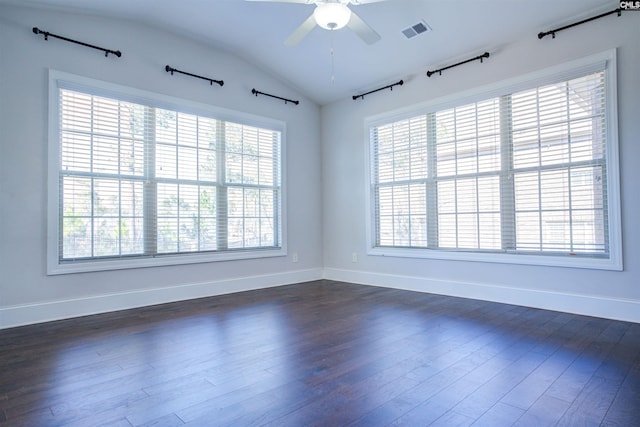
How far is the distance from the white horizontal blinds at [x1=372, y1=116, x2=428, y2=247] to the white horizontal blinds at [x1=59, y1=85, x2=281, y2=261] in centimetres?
149

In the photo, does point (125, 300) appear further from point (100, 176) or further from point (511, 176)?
point (511, 176)

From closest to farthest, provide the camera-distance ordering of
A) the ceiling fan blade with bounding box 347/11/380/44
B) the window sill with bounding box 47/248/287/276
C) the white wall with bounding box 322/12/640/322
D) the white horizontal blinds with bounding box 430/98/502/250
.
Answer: the ceiling fan blade with bounding box 347/11/380/44 → the white wall with bounding box 322/12/640/322 → the window sill with bounding box 47/248/287/276 → the white horizontal blinds with bounding box 430/98/502/250

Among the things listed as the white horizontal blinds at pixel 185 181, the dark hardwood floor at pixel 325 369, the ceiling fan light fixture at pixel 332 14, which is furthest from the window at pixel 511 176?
the white horizontal blinds at pixel 185 181

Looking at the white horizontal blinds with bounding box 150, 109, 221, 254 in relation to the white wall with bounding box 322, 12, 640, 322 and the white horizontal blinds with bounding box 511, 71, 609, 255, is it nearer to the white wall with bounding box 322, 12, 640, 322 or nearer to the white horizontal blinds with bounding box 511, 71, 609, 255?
the white wall with bounding box 322, 12, 640, 322

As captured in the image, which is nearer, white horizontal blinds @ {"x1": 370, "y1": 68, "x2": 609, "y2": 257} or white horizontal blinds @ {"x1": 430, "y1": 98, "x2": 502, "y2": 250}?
white horizontal blinds @ {"x1": 370, "y1": 68, "x2": 609, "y2": 257}

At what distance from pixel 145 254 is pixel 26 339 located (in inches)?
51.5

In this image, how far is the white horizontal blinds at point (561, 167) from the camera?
321cm

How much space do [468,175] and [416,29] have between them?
1690 mm

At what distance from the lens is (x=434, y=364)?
7.06 feet

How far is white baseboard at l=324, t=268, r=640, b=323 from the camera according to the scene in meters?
3.05

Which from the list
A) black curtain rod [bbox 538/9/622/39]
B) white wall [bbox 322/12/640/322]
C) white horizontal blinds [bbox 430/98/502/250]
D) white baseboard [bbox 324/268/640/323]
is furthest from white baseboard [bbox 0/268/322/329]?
black curtain rod [bbox 538/9/622/39]

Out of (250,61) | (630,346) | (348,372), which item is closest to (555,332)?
(630,346)

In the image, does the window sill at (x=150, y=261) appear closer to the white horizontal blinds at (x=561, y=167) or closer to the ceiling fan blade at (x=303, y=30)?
the ceiling fan blade at (x=303, y=30)

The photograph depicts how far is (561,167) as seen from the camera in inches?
134
